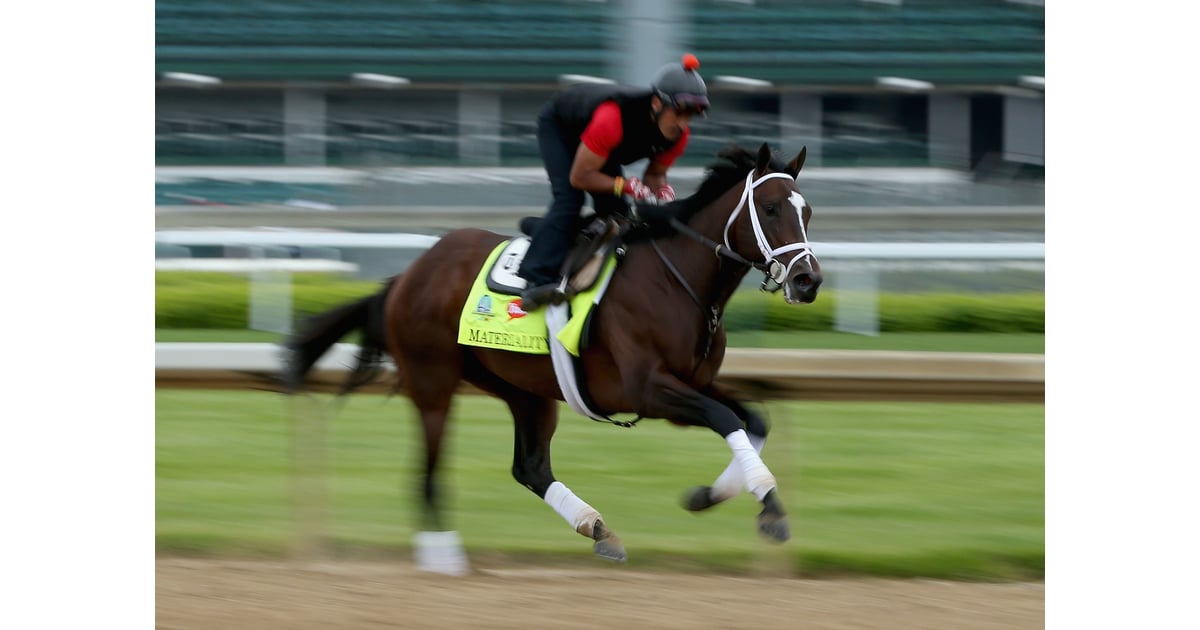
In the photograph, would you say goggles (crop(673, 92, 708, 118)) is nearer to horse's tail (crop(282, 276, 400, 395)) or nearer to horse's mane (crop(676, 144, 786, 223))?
horse's mane (crop(676, 144, 786, 223))

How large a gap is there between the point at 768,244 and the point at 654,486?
2348 mm

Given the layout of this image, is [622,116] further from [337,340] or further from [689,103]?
[337,340]

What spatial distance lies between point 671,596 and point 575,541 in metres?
1.10

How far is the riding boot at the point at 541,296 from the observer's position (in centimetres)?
516

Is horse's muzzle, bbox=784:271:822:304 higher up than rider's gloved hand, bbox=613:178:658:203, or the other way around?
rider's gloved hand, bbox=613:178:658:203

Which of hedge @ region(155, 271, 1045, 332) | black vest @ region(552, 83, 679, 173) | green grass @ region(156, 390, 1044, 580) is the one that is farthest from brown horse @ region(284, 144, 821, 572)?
hedge @ region(155, 271, 1045, 332)

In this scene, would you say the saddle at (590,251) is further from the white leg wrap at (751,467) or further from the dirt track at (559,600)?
the dirt track at (559,600)

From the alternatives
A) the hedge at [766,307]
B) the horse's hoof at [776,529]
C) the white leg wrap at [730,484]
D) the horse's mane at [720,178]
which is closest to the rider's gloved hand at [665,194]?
the horse's mane at [720,178]

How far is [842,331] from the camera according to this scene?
9.42 m

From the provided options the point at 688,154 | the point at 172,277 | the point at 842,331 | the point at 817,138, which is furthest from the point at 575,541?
the point at 817,138

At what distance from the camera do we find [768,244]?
4715mm

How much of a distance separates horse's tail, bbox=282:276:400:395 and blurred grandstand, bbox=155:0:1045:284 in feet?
38.7

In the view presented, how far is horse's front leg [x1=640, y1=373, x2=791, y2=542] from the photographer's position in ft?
14.7

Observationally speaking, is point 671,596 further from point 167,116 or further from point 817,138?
point 167,116
